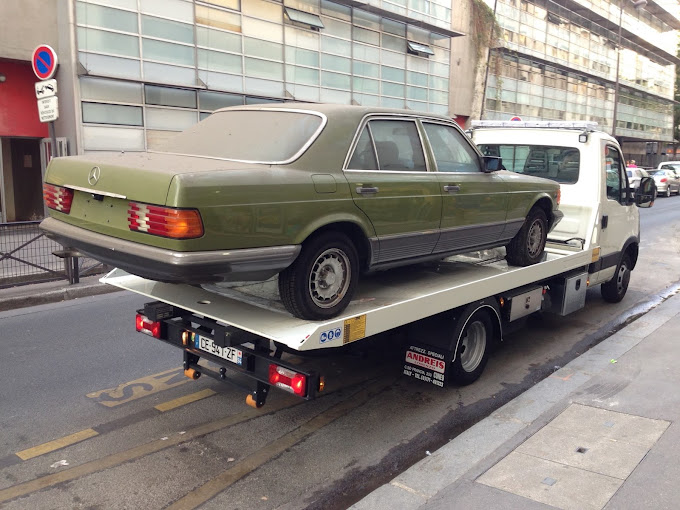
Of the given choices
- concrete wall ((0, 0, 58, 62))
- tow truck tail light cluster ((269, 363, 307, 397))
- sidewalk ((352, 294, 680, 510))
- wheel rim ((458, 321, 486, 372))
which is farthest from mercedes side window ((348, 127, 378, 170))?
Answer: concrete wall ((0, 0, 58, 62))

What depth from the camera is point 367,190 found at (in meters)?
4.15

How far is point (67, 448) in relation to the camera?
4078mm

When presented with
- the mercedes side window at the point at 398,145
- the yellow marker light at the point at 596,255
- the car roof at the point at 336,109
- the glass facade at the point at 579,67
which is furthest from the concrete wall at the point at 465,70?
the car roof at the point at 336,109

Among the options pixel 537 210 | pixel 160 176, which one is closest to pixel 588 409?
pixel 537 210

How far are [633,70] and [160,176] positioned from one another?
6460 centimetres

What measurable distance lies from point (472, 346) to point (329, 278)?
205 cm

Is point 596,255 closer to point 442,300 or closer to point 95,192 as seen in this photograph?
point 442,300

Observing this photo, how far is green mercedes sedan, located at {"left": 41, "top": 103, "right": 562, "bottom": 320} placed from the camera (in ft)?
11.1

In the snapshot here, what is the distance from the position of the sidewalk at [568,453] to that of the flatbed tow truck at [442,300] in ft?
2.40

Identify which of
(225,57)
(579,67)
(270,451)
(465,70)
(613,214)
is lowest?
(270,451)

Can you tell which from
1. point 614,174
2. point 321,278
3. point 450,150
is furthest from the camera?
point 614,174

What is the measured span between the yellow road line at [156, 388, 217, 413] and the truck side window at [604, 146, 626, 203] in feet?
17.5

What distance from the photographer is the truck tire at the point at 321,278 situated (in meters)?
3.77

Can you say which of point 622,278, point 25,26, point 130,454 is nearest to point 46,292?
point 130,454
